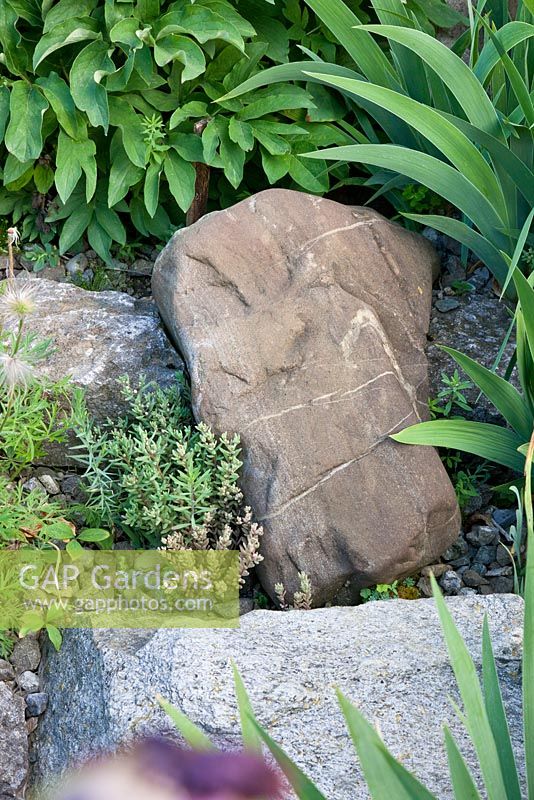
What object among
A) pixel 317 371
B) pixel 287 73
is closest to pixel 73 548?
pixel 317 371

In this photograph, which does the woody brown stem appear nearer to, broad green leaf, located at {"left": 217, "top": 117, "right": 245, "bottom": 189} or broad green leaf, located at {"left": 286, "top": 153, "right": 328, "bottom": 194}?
broad green leaf, located at {"left": 217, "top": 117, "right": 245, "bottom": 189}

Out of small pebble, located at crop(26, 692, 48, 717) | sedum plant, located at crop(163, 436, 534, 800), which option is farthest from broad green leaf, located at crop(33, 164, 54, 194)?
sedum plant, located at crop(163, 436, 534, 800)

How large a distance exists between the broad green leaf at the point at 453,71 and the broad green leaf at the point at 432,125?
0.14 m

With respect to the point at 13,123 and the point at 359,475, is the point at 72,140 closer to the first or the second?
the point at 13,123

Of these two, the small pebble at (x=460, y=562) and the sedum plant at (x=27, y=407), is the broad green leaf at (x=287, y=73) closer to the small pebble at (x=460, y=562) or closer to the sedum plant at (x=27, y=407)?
the sedum plant at (x=27, y=407)

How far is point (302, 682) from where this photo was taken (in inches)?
74.0

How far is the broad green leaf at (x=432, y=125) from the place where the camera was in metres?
2.55

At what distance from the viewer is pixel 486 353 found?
3.01m

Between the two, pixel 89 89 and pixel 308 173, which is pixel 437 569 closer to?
pixel 308 173

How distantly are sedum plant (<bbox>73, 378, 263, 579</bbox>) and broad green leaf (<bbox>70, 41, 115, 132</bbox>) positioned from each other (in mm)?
1015

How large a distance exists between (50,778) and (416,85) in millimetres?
2520

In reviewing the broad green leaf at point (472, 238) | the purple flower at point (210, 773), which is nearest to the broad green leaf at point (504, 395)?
the broad green leaf at point (472, 238)

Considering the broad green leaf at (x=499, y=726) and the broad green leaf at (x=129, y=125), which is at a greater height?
the broad green leaf at (x=499, y=726)

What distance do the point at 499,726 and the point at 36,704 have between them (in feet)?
4.40
